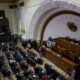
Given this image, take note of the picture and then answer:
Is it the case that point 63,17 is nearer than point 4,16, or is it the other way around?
point 63,17

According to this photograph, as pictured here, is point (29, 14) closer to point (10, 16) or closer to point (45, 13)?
point (45, 13)

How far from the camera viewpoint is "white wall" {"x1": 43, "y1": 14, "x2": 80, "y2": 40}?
13.7 meters

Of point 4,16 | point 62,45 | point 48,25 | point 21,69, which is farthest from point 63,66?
point 4,16

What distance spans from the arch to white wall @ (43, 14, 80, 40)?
421mm

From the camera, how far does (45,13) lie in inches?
593

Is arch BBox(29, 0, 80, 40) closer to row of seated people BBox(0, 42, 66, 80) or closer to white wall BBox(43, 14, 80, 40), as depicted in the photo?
white wall BBox(43, 14, 80, 40)

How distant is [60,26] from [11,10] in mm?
7649

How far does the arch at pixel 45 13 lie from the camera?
11.7 metres

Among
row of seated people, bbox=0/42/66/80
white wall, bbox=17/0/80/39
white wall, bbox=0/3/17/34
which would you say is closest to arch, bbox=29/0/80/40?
white wall, bbox=17/0/80/39

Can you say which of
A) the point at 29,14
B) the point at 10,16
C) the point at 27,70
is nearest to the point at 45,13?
the point at 29,14

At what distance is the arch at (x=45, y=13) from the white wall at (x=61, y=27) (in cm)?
42

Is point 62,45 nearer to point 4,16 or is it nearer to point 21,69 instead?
point 21,69

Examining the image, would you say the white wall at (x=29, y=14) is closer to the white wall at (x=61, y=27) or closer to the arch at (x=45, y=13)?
the arch at (x=45, y=13)

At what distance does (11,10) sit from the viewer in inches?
822
